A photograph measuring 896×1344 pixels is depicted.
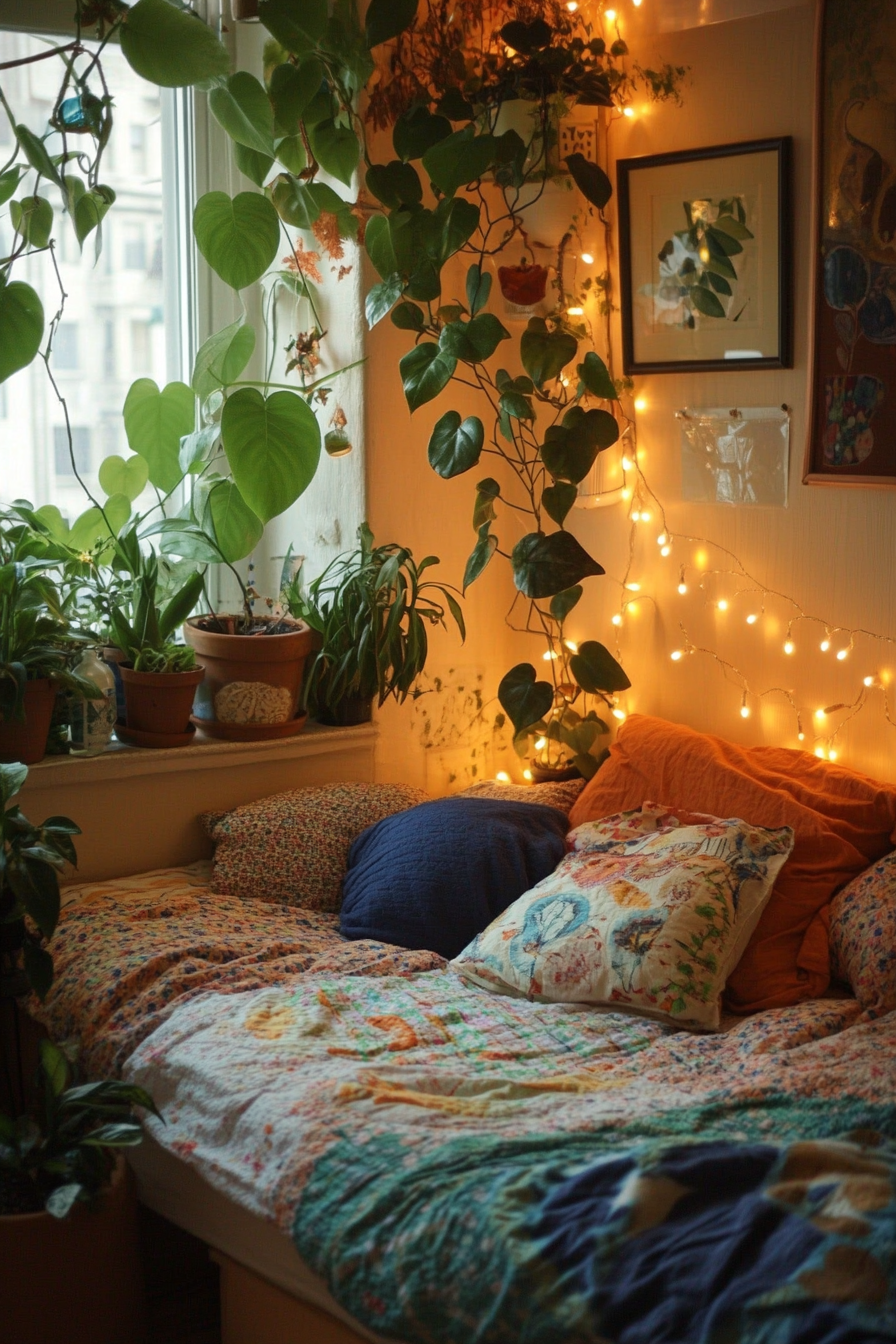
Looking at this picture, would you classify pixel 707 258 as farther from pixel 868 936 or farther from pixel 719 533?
pixel 868 936

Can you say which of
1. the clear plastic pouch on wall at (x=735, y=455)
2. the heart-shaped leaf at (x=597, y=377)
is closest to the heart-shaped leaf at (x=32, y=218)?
the heart-shaped leaf at (x=597, y=377)

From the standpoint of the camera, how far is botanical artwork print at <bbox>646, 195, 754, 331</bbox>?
8.36 feet

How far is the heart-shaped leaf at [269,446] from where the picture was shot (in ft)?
8.56

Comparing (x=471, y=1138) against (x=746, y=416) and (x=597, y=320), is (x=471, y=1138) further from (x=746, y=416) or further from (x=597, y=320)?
(x=597, y=320)

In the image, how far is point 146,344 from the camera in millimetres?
2932

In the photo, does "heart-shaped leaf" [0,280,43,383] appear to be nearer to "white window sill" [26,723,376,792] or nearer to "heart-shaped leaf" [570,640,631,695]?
"white window sill" [26,723,376,792]

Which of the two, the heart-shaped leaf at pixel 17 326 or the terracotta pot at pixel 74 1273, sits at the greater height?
the heart-shaped leaf at pixel 17 326

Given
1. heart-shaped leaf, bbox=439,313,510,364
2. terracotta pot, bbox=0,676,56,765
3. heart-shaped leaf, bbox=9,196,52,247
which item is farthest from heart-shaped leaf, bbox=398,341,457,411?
terracotta pot, bbox=0,676,56,765

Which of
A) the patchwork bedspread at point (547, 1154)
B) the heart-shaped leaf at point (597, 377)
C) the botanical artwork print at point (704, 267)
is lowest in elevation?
the patchwork bedspread at point (547, 1154)

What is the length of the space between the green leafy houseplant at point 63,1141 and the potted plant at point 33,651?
74cm

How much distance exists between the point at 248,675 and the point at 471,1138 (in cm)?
131

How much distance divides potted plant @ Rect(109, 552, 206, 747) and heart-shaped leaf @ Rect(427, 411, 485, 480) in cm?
56

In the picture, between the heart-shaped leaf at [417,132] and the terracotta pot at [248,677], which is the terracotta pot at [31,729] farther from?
the heart-shaped leaf at [417,132]

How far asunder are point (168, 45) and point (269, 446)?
29.5 inches
